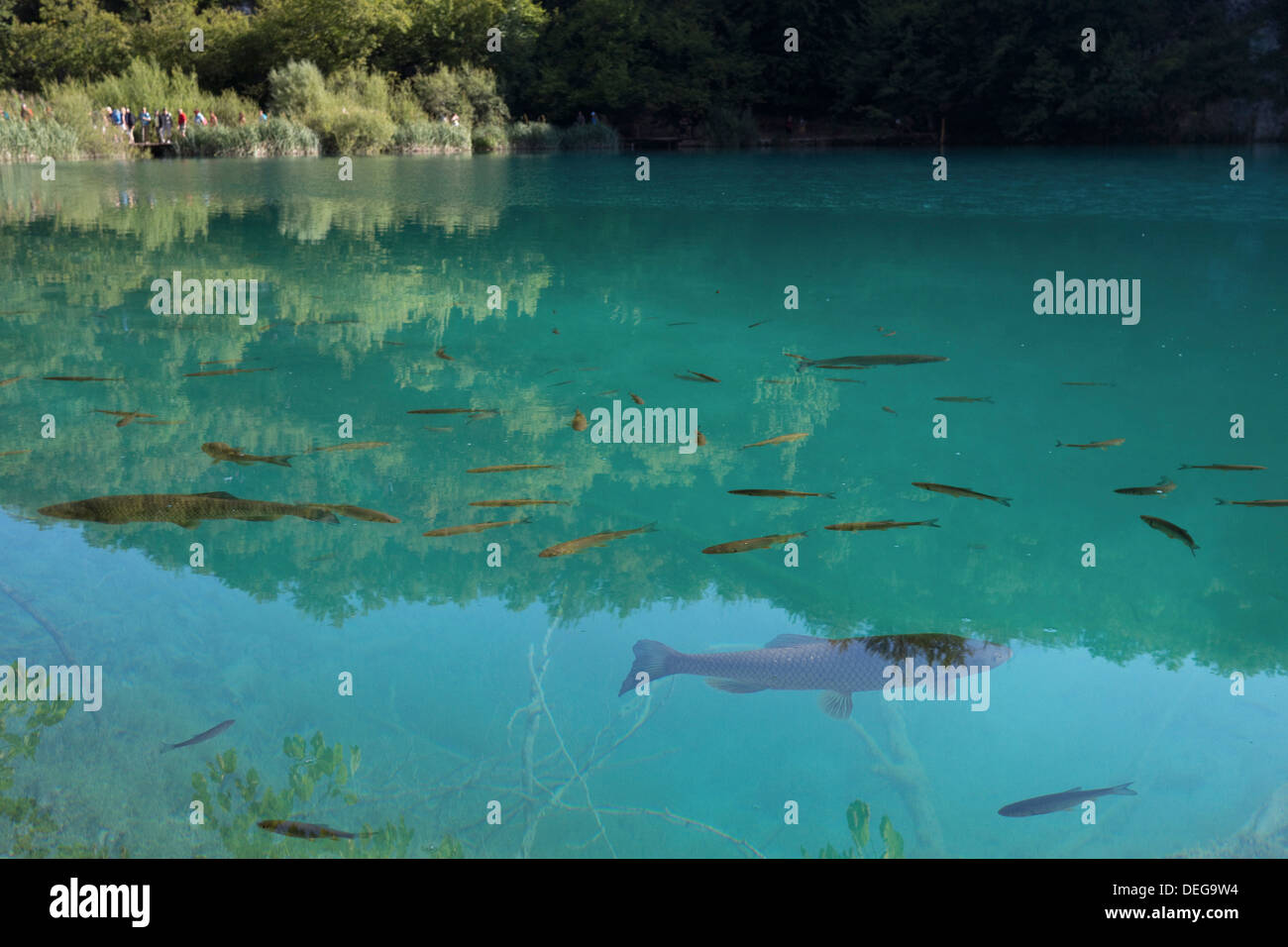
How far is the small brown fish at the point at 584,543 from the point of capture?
2572mm

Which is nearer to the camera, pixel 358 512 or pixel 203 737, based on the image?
pixel 203 737

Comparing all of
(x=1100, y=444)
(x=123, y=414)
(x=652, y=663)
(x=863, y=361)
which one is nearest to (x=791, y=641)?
(x=652, y=663)

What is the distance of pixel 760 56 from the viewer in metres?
32.8

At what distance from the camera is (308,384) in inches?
157

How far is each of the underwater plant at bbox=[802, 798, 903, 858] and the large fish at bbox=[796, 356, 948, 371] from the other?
268 cm

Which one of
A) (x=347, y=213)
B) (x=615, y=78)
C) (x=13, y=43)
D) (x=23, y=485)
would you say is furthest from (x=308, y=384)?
(x=13, y=43)

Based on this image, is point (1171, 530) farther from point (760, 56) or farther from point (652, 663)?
point (760, 56)

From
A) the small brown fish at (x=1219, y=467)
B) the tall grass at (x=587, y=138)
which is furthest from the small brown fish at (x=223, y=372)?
the tall grass at (x=587, y=138)

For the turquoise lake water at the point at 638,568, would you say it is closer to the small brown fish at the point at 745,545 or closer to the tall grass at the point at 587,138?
the small brown fish at the point at 745,545

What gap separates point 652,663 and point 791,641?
31 centimetres

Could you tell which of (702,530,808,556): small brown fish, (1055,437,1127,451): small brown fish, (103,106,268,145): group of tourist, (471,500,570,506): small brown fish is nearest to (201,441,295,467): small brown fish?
(471,500,570,506): small brown fish

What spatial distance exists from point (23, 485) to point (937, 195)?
1134 centimetres
